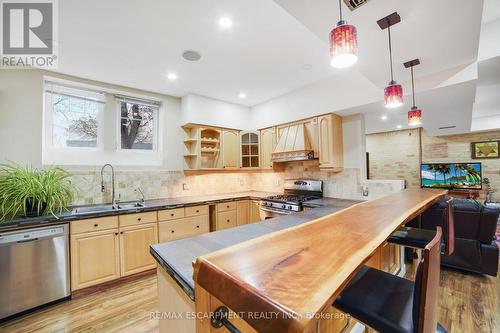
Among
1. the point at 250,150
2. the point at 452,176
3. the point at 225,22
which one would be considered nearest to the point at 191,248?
the point at 225,22

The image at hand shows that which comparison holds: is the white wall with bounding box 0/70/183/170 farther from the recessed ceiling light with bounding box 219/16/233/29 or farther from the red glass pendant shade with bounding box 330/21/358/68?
the red glass pendant shade with bounding box 330/21/358/68

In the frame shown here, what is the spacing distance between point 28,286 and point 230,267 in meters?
2.71

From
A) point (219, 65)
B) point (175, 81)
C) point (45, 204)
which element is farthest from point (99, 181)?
point (219, 65)

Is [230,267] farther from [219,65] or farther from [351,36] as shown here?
[219,65]

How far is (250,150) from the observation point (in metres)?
4.19

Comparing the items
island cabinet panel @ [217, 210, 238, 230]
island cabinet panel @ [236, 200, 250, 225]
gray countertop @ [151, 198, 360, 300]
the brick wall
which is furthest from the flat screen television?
gray countertop @ [151, 198, 360, 300]

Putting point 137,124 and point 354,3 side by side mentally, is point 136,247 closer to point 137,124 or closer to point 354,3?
point 137,124

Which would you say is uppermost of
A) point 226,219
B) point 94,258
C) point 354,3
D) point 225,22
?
point 225,22

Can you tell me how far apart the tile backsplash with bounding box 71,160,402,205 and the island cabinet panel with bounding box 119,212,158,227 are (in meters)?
0.66

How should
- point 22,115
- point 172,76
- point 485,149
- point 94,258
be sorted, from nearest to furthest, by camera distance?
1. point 94,258
2. point 22,115
3. point 172,76
4. point 485,149

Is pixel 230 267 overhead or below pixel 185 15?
below

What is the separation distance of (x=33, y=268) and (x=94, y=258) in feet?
1.60

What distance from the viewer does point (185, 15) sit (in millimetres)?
1789

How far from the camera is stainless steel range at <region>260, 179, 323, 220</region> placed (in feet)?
10.1
